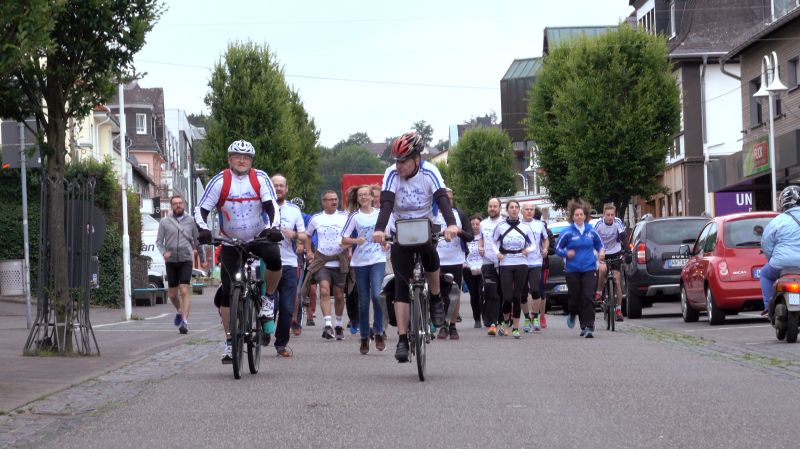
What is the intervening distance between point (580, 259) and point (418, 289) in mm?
7301

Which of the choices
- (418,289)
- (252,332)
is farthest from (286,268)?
(418,289)

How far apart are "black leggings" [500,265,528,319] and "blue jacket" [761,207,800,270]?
3.55 metres

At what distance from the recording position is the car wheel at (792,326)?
1498 cm

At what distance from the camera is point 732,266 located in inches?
766

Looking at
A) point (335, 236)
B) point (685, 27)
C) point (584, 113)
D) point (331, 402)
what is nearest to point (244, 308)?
point (331, 402)

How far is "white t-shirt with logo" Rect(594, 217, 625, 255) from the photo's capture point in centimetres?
2191

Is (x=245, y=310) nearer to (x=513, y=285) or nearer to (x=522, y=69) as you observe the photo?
(x=513, y=285)

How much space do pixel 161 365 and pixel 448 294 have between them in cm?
308

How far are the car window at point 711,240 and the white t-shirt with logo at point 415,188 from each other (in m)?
9.60

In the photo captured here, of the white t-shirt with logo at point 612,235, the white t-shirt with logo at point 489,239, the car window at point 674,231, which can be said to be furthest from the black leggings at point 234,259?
the car window at point 674,231

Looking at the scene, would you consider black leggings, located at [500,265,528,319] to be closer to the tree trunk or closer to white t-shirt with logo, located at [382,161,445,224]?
the tree trunk

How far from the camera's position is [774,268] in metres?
15.5

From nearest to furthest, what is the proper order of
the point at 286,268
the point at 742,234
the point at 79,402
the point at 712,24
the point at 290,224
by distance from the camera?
the point at 79,402 < the point at 286,268 < the point at 290,224 < the point at 742,234 < the point at 712,24

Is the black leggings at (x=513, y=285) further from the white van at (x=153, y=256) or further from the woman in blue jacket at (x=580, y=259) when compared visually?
the white van at (x=153, y=256)
